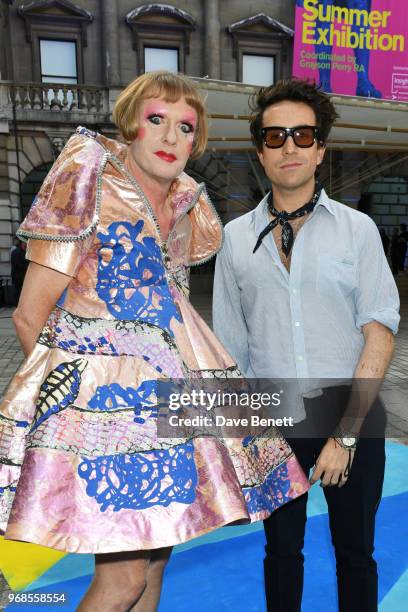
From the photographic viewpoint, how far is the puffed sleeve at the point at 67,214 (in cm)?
143

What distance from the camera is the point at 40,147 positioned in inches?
602

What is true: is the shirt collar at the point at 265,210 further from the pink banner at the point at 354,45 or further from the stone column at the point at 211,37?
the stone column at the point at 211,37

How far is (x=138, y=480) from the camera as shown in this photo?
1.36 meters

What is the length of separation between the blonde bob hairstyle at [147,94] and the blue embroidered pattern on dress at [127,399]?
0.80 metres

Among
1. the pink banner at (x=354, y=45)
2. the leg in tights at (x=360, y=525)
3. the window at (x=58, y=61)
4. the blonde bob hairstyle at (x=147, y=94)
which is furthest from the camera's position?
the window at (x=58, y=61)

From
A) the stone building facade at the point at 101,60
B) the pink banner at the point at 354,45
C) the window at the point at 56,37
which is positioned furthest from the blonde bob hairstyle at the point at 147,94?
the window at the point at 56,37

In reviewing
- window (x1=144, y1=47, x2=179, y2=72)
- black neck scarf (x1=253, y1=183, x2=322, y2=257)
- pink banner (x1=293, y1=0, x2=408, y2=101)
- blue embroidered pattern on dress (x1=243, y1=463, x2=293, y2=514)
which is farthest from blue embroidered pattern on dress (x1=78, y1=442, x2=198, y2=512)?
window (x1=144, y1=47, x2=179, y2=72)

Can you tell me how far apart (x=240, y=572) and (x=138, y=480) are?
156 cm

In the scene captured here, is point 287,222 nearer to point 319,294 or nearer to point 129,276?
point 319,294

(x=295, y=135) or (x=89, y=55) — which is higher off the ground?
(x=89, y=55)

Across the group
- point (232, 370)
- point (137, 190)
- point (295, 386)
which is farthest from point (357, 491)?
point (137, 190)

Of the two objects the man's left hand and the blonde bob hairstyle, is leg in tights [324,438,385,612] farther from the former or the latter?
the blonde bob hairstyle

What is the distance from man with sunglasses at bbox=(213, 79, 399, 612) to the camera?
1.65 metres

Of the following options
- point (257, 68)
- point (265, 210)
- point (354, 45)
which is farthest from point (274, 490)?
point (257, 68)
